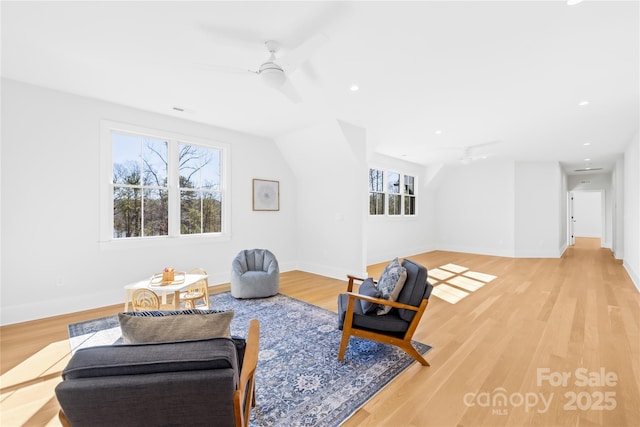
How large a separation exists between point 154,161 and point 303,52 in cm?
327

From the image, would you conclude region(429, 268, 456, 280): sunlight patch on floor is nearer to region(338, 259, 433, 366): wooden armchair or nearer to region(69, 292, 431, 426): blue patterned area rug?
region(69, 292, 431, 426): blue patterned area rug

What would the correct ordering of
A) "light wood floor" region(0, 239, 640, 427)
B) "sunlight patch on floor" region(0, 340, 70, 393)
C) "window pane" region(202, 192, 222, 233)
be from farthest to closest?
"window pane" region(202, 192, 222, 233), "sunlight patch on floor" region(0, 340, 70, 393), "light wood floor" region(0, 239, 640, 427)

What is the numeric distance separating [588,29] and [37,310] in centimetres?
617

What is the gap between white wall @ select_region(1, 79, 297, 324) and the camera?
326 centimetres

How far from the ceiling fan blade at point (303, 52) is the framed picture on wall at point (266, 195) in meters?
3.23

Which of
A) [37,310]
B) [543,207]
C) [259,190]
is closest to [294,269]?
[259,190]

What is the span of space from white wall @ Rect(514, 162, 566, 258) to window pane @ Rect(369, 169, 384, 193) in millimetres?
3953

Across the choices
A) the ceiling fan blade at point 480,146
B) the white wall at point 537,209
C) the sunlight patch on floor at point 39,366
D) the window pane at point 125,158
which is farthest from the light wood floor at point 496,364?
the white wall at point 537,209

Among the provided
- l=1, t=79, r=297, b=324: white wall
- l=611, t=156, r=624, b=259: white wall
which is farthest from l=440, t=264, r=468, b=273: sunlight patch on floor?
l=1, t=79, r=297, b=324: white wall

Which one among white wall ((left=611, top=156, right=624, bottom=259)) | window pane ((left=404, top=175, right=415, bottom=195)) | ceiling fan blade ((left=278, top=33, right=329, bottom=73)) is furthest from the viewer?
window pane ((left=404, top=175, right=415, bottom=195))

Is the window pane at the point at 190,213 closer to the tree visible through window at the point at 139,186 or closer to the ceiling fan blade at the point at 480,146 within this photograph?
the tree visible through window at the point at 139,186

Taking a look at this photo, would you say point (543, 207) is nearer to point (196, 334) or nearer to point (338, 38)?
point (338, 38)

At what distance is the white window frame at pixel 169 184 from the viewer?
388 cm

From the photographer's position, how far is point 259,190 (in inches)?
219
